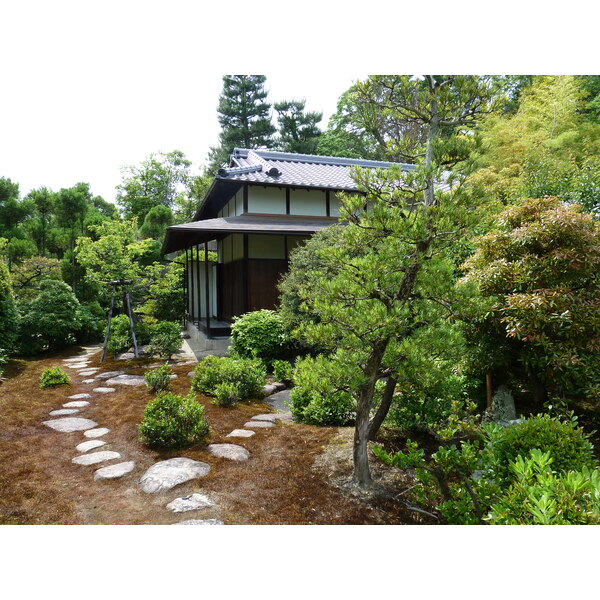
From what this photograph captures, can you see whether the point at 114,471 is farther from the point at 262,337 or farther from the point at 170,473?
the point at 262,337

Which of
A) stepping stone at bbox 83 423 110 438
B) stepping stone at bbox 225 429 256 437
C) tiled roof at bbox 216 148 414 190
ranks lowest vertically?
stepping stone at bbox 83 423 110 438

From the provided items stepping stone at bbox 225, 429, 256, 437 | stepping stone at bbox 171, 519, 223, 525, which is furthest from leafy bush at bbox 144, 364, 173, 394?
stepping stone at bbox 171, 519, 223, 525

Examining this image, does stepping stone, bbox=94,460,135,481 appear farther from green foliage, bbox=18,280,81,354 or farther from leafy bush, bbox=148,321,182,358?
green foliage, bbox=18,280,81,354

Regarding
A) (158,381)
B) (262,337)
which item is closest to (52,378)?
(158,381)

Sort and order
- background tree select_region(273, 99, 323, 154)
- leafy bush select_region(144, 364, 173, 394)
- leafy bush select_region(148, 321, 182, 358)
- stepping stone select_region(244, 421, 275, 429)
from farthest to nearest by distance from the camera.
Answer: background tree select_region(273, 99, 323, 154) < leafy bush select_region(148, 321, 182, 358) < leafy bush select_region(144, 364, 173, 394) < stepping stone select_region(244, 421, 275, 429)

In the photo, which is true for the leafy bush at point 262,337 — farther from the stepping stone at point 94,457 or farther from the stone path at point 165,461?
the stepping stone at point 94,457

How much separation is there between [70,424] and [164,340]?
3.57 m

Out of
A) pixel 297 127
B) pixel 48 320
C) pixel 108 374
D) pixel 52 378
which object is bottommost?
pixel 108 374

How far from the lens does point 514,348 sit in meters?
3.74

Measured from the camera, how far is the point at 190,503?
8.75ft

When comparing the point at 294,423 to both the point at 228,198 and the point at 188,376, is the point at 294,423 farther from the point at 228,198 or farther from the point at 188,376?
the point at 228,198

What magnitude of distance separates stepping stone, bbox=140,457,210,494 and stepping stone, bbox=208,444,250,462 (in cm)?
22

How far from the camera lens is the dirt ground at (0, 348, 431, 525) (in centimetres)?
258

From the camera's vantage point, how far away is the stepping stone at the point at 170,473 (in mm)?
2929
